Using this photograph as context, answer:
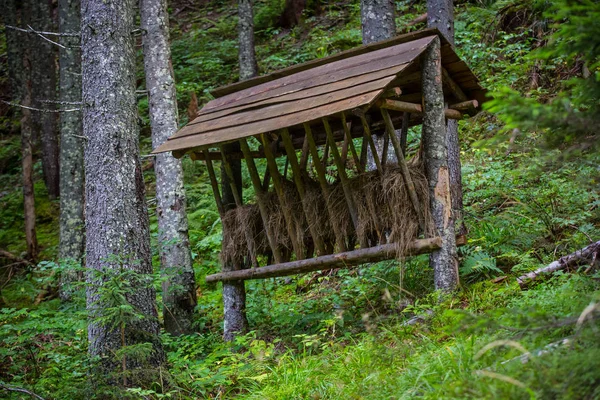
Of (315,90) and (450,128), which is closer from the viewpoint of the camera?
(315,90)

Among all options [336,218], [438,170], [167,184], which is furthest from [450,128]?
[167,184]

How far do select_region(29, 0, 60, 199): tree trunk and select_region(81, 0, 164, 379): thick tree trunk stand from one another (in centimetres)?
1048

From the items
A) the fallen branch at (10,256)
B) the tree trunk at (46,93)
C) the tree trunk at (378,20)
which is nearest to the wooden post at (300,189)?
the tree trunk at (378,20)

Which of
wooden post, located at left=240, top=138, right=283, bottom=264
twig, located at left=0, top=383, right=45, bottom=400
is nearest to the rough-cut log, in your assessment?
wooden post, located at left=240, top=138, right=283, bottom=264

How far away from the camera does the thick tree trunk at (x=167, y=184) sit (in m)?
9.39

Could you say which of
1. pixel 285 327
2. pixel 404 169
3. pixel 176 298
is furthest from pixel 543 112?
pixel 176 298

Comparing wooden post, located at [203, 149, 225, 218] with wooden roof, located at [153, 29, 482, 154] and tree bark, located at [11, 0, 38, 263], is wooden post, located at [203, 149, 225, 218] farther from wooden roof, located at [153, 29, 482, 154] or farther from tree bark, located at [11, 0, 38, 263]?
tree bark, located at [11, 0, 38, 263]

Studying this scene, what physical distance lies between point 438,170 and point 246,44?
10.2 metres

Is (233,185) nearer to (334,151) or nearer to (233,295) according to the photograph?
(233,295)

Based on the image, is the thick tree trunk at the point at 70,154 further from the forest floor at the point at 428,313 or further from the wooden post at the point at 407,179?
the wooden post at the point at 407,179

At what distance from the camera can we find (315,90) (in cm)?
727

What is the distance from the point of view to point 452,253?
6738 mm

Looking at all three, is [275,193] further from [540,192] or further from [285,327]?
[540,192]

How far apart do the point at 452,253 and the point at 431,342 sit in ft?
5.51
